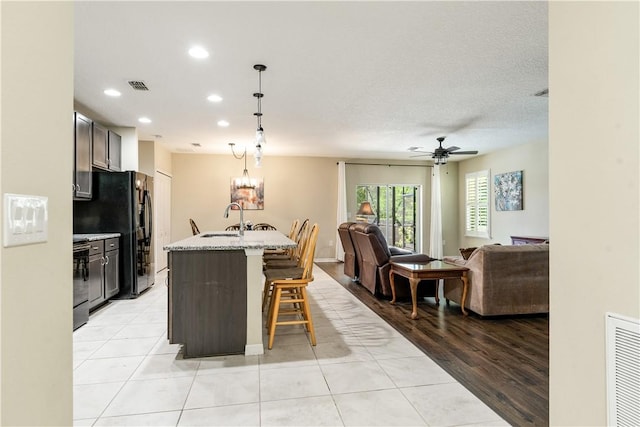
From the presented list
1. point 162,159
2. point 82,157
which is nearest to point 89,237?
point 82,157

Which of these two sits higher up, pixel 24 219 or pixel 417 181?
pixel 417 181

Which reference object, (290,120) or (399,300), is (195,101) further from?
(399,300)

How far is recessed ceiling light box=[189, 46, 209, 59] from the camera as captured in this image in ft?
9.30

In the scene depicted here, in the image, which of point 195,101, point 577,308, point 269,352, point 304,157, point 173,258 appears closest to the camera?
point 577,308

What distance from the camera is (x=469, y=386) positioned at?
227 centimetres

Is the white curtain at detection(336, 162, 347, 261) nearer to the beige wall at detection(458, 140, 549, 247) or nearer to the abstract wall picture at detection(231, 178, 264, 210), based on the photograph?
the abstract wall picture at detection(231, 178, 264, 210)

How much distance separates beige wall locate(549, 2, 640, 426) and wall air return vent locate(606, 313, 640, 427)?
→ 0.03m

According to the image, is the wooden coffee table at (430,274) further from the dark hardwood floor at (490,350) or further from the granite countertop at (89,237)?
the granite countertop at (89,237)

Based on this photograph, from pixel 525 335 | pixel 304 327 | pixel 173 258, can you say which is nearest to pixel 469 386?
pixel 525 335

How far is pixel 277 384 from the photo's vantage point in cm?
228

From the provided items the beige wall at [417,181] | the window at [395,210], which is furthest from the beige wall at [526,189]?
the window at [395,210]

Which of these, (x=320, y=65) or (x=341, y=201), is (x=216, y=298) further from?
(x=341, y=201)

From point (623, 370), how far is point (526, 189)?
6.62 m

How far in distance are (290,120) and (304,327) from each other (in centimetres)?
297
